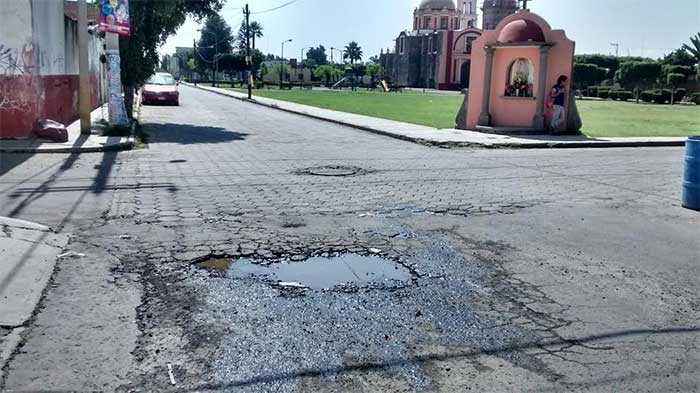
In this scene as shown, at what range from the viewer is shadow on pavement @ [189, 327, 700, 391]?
3854 mm

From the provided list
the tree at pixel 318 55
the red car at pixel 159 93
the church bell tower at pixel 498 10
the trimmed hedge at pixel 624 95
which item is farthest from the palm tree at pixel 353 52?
the red car at pixel 159 93

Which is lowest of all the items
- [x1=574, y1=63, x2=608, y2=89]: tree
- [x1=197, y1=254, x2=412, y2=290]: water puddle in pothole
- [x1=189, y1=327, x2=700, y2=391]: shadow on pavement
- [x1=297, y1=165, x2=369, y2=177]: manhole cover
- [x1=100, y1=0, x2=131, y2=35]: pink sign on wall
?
[x1=189, y1=327, x2=700, y2=391]: shadow on pavement

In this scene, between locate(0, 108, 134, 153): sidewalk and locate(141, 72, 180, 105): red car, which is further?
locate(141, 72, 180, 105): red car

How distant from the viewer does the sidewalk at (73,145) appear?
1429 cm

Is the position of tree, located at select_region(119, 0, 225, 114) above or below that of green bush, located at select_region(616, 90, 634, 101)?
above

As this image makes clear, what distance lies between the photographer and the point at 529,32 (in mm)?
20906

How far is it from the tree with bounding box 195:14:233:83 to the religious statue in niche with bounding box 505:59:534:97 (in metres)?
105

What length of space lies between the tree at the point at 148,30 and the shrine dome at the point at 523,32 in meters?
10.1

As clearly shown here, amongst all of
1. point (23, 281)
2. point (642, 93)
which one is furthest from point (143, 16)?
point (642, 93)

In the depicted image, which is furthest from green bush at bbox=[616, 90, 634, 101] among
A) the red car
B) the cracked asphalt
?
the cracked asphalt

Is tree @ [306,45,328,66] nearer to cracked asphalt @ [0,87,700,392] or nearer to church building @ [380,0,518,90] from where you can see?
church building @ [380,0,518,90]

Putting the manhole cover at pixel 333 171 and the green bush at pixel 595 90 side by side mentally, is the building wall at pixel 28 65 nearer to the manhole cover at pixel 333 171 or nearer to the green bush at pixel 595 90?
the manhole cover at pixel 333 171

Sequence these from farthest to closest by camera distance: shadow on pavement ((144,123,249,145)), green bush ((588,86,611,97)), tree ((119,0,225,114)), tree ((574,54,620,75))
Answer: tree ((574,54,620,75)) < green bush ((588,86,611,97)) < tree ((119,0,225,114)) < shadow on pavement ((144,123,249,145))

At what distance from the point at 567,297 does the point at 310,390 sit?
105 inches
